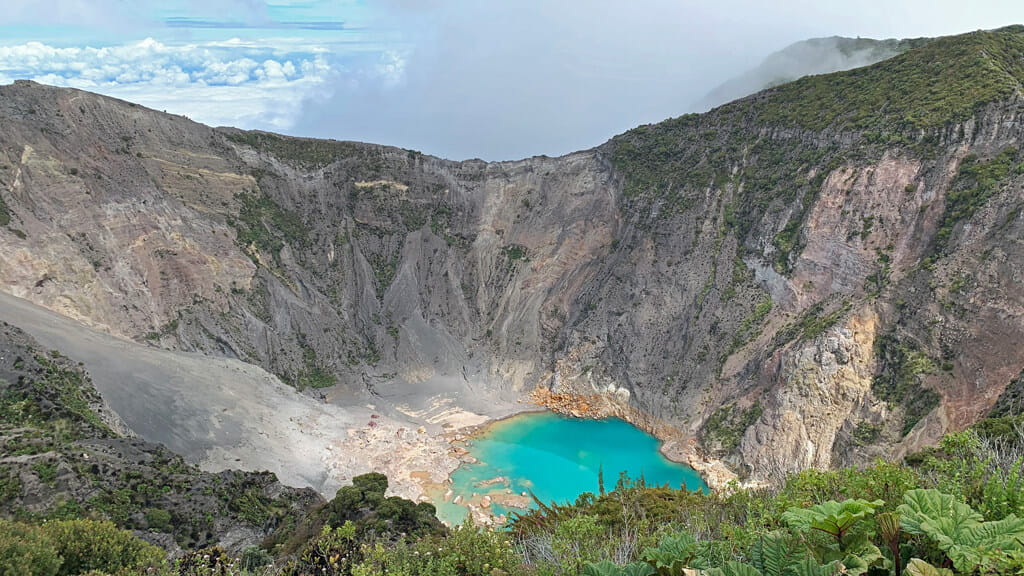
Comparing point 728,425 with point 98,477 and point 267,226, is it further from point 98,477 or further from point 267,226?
point 267,226

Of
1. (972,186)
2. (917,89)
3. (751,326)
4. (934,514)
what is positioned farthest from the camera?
(751,326)

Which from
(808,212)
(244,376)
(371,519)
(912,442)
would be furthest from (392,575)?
(808,212)

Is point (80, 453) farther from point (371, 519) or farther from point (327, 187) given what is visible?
point (327, 187)

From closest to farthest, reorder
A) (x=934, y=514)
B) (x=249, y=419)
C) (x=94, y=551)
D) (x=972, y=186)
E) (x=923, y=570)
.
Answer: (x=923, y=570)
(x=934, y=514)
(x=94, y=551)
(x=972, y=186)
(x=249, y=419)

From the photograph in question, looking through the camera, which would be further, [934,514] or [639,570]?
[639,570]

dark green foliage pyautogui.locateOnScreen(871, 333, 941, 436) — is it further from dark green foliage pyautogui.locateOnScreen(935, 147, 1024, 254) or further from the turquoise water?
the turquoise water

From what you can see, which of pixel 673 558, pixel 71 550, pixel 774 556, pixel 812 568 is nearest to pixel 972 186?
pixel 774 556

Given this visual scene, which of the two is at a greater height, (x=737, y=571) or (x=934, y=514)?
(x=934, y=514)
